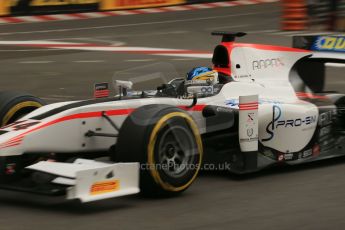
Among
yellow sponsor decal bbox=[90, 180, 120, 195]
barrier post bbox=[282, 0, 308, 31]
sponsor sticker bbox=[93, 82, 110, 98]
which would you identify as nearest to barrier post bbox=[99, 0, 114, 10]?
barrier post bbox=[282, 0, 308, 31]

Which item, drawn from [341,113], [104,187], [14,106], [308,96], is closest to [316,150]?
[341,113]

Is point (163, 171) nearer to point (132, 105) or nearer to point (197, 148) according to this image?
point (197, 148)

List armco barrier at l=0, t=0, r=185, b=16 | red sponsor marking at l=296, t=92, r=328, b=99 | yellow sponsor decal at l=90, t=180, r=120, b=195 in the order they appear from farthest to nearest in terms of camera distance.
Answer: armco barrier at l=0, t=0, r=185, b=16
red sponsor marking at l=296, t=92, r=328, b=99
yellow sponsor decal at l=90, t=180, r=120, b=195

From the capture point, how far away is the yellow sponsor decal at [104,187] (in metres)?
5.80

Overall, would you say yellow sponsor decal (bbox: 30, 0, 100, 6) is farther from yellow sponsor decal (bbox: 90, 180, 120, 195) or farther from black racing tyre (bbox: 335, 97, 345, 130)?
yellow sponsor decal (bbox: 90, 180, 120, 195)

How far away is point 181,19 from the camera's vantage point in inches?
996

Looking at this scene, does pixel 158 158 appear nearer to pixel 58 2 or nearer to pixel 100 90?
pixel 100 90

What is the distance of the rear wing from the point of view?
853 cm

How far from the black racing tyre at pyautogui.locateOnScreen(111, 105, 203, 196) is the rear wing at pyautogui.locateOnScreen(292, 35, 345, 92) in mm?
2564

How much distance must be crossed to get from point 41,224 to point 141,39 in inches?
617

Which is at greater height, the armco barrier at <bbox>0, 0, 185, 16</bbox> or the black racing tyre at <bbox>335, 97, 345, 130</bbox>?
the armco barrier at <bbox>0, 0, 185, 16</bbox>

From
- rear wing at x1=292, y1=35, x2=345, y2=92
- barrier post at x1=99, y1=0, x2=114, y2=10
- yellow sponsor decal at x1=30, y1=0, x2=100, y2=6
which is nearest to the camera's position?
rear wing at x1=292, y1=35, x2=345, y2=92

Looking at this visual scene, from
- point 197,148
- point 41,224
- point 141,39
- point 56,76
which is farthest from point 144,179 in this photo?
point 141,39

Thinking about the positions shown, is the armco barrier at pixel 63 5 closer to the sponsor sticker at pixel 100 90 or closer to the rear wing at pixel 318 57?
the rear wing at pixel 318 57
